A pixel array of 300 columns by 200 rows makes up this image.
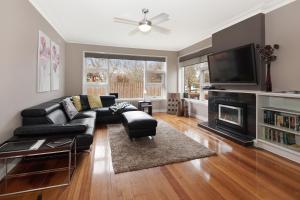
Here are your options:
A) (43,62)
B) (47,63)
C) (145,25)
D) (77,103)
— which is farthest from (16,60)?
(77,103)

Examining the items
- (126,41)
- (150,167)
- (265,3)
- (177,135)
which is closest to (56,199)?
(150,167)

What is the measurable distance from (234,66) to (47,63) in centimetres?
410

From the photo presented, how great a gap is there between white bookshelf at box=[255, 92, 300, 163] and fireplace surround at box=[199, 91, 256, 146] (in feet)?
0.45

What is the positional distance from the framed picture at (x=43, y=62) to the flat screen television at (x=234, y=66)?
382cm

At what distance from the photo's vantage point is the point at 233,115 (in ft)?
12.0

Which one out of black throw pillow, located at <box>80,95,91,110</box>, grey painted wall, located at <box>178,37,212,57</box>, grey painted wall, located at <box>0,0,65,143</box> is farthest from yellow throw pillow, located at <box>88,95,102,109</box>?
grey painted wall, located at <box>178,37,212,57</box>

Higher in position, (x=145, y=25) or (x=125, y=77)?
(x=145, y=25)

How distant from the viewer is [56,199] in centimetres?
161

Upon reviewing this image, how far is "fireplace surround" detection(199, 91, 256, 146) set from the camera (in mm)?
3154

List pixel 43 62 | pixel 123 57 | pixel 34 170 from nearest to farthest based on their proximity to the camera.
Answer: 1. pixel 34 170
2. pixel 43 62
3. pixel 123 57

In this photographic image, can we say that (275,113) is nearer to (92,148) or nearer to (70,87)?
(92,148)

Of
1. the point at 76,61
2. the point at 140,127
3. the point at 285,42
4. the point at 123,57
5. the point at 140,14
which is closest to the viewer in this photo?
the point at 285,42

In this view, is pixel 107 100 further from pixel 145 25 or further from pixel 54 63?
pixel 145 25

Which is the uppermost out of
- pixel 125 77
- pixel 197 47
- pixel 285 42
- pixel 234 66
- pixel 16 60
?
pixel 197 47
